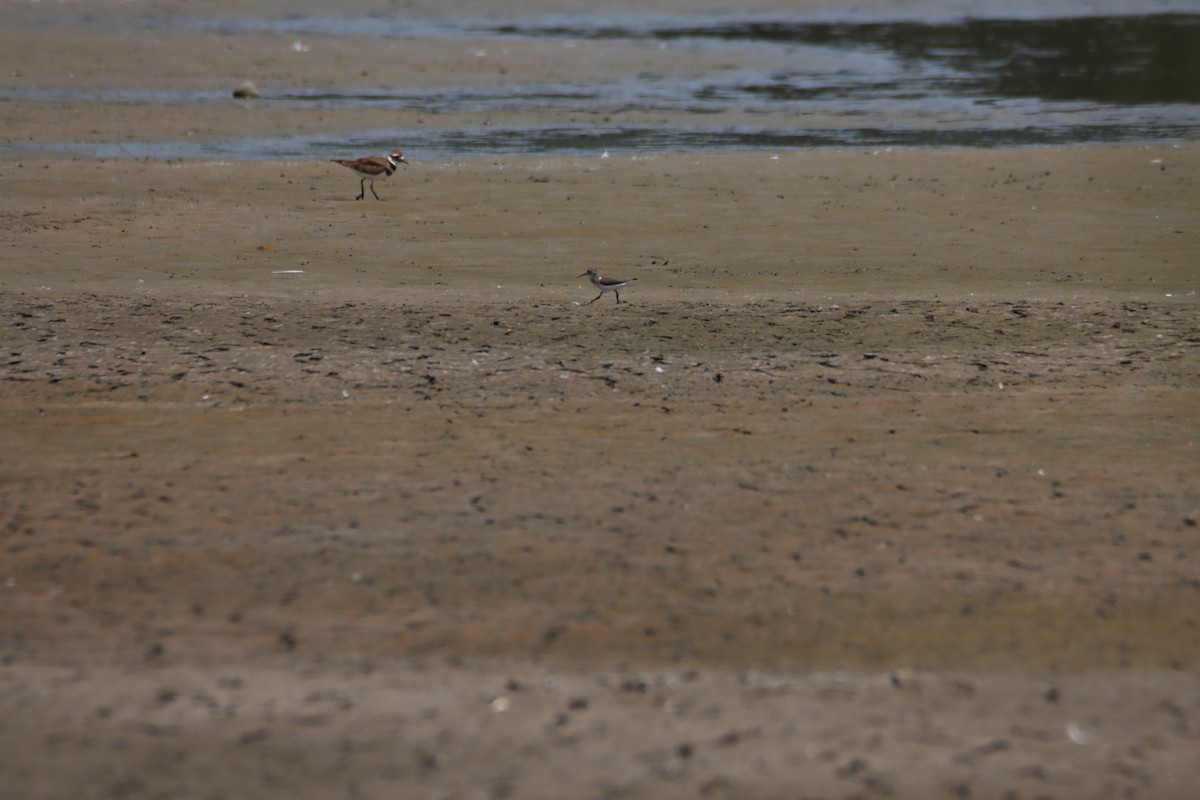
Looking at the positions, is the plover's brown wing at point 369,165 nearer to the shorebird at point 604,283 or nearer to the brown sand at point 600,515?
→ the brown sand at point 600,515

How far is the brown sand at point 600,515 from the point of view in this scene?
4457mm

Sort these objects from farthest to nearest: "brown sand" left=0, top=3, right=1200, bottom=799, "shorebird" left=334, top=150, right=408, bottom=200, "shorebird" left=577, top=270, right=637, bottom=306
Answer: "shorebird" left=334, top=150, right=408, bottom=200 < "shorebird" left=577, top=270, right=637, bottom=306 < "brown sand" left=0, top=3, right=1200, bottom=799

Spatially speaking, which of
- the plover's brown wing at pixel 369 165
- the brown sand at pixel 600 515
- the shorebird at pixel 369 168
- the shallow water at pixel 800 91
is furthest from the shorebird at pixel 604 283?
the shallow water at pixel 800 91

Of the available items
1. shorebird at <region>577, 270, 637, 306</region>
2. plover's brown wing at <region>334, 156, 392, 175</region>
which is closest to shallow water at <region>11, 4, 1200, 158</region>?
plover's brown wing at <region>334, 156, 392, 175</region>

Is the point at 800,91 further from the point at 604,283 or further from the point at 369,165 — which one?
the point at 604,283

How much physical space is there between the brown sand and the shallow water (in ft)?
21.9

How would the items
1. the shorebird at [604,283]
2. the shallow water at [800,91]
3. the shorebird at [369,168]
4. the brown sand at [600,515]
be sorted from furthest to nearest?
the shallow water at [800,91] < the shorebird at [369,168] < the shorebird at [604,283] < the brown sand at [600,515]

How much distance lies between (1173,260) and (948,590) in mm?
6838

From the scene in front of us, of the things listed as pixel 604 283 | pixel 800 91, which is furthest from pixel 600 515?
pixel 800 91

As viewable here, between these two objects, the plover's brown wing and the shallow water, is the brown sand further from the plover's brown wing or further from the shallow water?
the shallow water

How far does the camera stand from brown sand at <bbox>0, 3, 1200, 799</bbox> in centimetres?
446

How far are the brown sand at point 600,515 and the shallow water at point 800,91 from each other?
667cm

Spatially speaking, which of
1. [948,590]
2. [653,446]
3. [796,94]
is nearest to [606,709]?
[948,590]

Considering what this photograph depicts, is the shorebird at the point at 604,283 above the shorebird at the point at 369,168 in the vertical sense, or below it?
below
